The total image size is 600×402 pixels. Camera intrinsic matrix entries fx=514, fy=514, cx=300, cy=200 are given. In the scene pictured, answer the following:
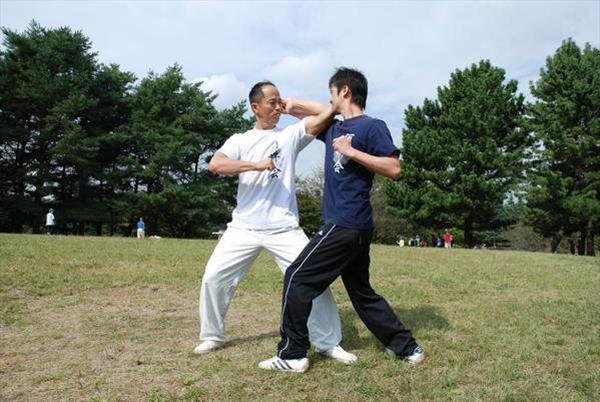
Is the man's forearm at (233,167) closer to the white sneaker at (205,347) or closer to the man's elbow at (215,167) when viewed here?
the man's elbow at (215,167)

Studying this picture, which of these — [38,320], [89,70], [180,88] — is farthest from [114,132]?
[38,320]

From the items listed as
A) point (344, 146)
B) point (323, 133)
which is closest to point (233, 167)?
point (323, 133)

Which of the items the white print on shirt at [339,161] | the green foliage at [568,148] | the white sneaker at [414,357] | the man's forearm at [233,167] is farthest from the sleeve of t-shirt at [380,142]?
the green foliage at [568,148]

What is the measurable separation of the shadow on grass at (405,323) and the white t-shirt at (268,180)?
134cm

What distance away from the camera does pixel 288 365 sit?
3928 millimetres

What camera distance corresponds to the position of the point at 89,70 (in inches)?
1532

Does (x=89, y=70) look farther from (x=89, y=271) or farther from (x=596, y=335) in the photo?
(x=596, y=335)

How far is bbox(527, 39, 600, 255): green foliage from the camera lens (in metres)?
32.2

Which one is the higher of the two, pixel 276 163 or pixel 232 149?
pixel 232 149

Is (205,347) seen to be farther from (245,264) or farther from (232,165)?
(232,165)

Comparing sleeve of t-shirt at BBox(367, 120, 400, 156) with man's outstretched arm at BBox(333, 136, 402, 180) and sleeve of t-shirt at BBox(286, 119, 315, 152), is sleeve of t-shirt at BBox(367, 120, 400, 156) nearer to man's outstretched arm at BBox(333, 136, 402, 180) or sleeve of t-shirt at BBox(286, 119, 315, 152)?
man's outstretched arm at BBox(333, 136, 402, 180)

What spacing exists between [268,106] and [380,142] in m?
1.13

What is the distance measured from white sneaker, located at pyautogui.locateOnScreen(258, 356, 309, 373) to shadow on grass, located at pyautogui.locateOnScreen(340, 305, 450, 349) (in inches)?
33.0

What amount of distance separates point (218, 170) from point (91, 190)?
131ft
